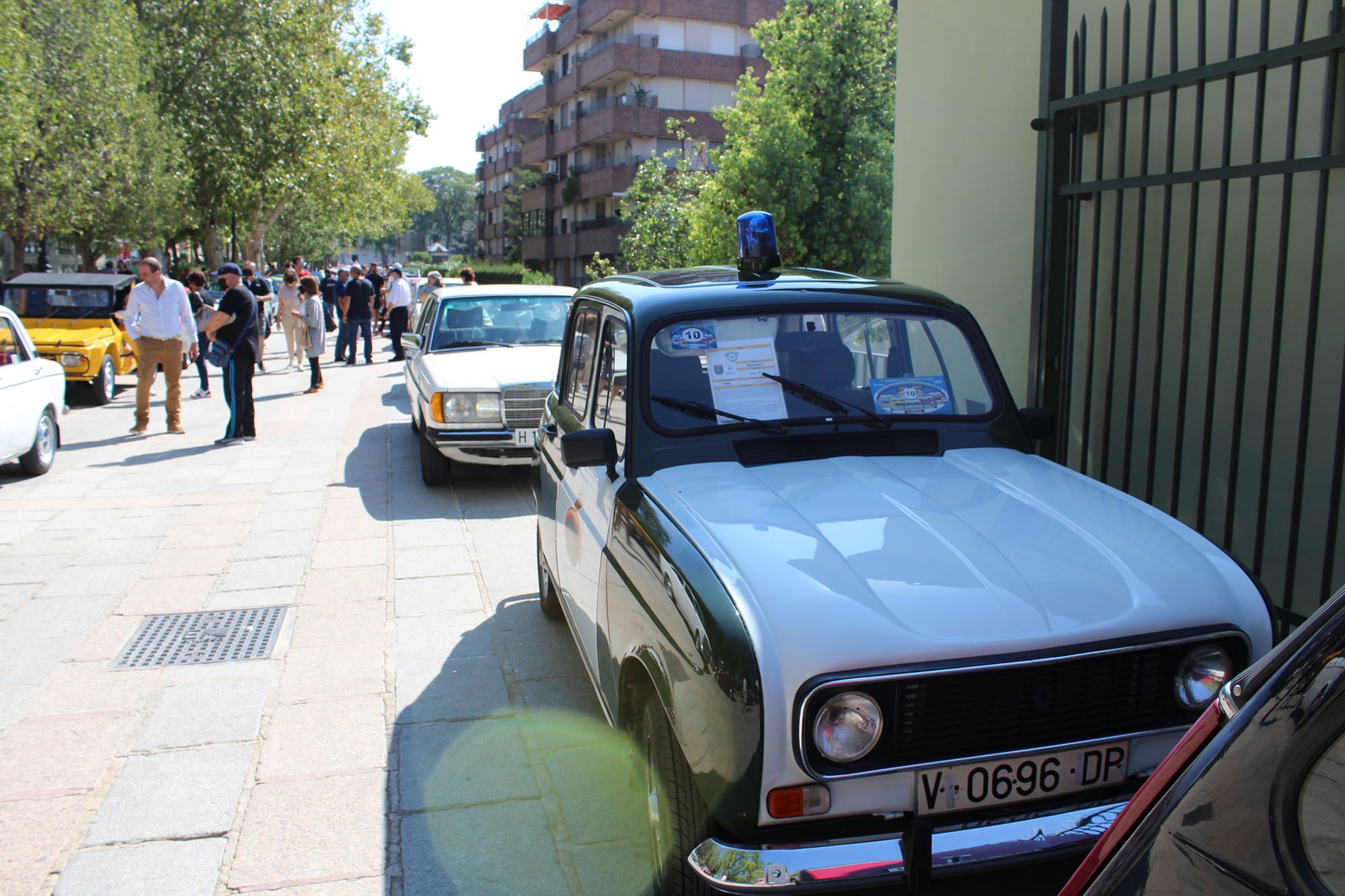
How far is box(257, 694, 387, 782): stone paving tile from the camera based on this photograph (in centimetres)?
410

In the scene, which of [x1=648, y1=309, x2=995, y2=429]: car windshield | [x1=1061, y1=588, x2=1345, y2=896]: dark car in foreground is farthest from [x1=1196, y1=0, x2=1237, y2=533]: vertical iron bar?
[x1=1061, y1=588, x2=1345, y2=896]: dark car in foreground

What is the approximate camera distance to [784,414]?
382 centimetres

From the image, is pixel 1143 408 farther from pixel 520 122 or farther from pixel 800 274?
pixel 520 122

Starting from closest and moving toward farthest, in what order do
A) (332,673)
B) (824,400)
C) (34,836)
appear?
(34,836)
(824,400)
(332,673)

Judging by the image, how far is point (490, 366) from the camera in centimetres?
940

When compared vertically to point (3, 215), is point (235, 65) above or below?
above

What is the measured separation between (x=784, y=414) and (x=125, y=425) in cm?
1170

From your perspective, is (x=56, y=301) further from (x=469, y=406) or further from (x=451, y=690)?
(x=451, y=690)

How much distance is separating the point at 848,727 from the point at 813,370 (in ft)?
5.75

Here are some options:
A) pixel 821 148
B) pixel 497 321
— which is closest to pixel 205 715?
pixel 497 321

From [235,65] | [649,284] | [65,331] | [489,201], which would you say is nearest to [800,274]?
[649,284]

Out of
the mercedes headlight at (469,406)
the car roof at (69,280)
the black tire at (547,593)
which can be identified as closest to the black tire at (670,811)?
the black tire at (547,593)

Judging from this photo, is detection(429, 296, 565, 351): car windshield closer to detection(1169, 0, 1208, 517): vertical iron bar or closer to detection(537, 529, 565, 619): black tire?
detection(537, 529, 565, 619): black tire

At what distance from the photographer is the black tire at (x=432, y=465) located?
9320 millimetres
